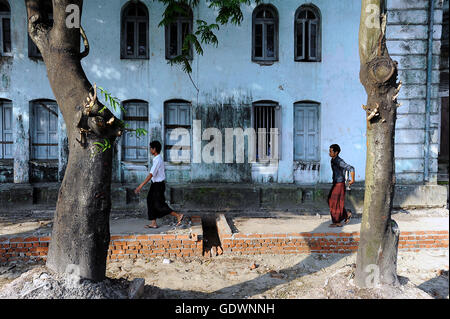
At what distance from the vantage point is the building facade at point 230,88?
1038 centimetres

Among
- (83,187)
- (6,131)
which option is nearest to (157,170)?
(83,187)

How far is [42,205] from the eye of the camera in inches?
395

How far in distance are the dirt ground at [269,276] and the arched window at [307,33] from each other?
6.68 meters

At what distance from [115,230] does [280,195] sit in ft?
16.8

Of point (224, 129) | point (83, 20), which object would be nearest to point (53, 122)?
point (83, 20)

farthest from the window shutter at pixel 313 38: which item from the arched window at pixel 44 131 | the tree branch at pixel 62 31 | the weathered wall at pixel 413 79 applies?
the tree branch at pixel 62 31

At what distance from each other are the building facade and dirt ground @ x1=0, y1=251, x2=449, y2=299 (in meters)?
4.66

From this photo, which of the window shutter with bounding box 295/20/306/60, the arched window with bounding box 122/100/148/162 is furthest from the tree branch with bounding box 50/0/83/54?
the window shutter with bounding box 295/20/306/60

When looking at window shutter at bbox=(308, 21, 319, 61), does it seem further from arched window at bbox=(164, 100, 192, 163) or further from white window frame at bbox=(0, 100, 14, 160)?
white window frame at bbox=(0, 100, 14, 160)

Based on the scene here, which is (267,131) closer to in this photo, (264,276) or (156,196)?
(156,196)

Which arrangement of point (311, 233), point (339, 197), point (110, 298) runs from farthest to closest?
1. point (339, 197)
2. point (311, 233)
3. point (110, 298)

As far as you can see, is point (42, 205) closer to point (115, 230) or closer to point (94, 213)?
point (115, 230)

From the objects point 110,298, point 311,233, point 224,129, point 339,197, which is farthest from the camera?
point 224,129

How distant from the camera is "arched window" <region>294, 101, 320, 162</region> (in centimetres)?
1109
